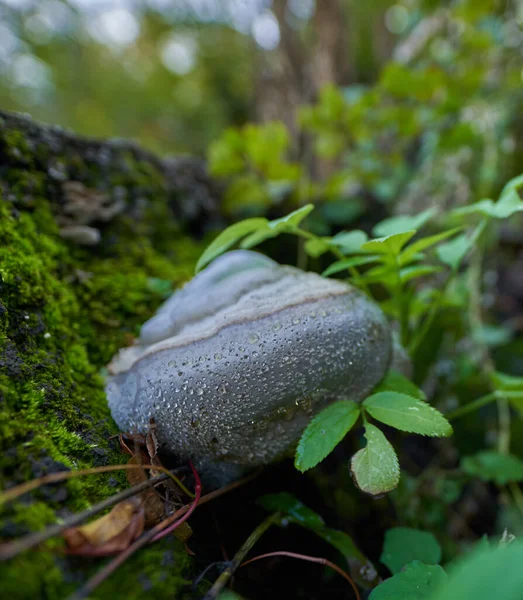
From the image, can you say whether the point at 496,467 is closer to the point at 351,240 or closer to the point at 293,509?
the point at 293,509

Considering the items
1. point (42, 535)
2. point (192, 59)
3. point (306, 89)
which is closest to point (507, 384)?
point (42, 535)

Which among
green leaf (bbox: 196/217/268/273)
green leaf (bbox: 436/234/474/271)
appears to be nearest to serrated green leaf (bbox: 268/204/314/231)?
green leaf (bbox: 196/217/268/273)

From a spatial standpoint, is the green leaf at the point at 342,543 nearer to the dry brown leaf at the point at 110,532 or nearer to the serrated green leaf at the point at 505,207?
the dry brown leaf at the point at 110,532

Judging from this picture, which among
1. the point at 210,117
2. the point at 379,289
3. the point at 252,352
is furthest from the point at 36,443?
the point at 210,117

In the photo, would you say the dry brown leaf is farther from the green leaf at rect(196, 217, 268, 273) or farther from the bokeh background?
the bokeh background

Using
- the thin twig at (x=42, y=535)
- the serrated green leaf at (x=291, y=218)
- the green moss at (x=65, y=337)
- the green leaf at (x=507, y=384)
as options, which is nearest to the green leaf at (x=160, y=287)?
the green moss at (x=65, y=337)

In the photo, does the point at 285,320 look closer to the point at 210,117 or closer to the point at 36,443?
the point at 36,443
